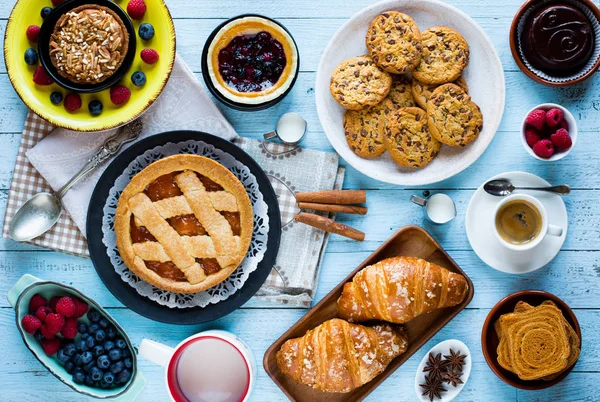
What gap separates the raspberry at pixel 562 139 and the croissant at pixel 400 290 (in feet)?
2.20

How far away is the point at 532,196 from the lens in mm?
2604

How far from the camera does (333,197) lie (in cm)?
260

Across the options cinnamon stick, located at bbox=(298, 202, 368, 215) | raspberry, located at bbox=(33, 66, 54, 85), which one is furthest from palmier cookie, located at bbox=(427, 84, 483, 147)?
raspberry, located at bbox=(33, 66, 54, 85)

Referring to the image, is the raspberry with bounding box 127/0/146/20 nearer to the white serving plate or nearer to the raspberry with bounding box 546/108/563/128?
the white serving plate

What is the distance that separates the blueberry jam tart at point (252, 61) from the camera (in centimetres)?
254

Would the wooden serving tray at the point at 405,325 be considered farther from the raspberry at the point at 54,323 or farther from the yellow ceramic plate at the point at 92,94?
the yellow ceramic plate at the point at 92,94

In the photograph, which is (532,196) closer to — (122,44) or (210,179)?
(210,179)

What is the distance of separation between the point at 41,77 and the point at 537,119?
201 centimetres

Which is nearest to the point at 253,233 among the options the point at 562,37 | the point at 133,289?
the point at 133,289

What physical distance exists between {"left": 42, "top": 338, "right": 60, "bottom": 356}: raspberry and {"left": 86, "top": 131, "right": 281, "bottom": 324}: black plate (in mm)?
364

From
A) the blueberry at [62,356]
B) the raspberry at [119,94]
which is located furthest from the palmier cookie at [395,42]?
the blueberry at [62,356]

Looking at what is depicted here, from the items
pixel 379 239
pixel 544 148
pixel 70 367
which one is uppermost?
pixel 544 148

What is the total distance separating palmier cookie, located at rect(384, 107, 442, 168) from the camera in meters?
2.51

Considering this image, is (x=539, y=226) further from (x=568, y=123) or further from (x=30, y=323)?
(x=30, y=323)
